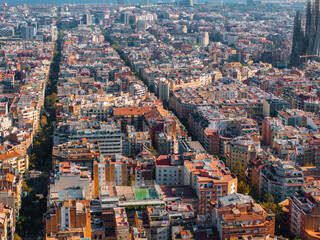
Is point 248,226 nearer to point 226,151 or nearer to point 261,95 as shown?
point 226,151

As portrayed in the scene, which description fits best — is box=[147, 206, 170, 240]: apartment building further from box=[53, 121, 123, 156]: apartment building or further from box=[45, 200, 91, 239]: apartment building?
Result: box=[53, 121, 123, 156]: apartment building

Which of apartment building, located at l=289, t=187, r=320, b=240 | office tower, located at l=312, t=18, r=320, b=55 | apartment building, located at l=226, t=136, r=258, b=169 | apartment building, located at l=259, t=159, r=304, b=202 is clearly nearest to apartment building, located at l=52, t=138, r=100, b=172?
apartment building, located at l=226, t=136, r=258, b=169

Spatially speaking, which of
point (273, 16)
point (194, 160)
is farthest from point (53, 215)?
point (273, 16)

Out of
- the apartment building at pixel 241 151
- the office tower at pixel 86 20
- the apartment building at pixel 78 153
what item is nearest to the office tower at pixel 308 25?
the apartment building at pixel 241 151

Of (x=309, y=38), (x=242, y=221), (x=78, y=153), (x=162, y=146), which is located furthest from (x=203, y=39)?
(x=242, y=221)

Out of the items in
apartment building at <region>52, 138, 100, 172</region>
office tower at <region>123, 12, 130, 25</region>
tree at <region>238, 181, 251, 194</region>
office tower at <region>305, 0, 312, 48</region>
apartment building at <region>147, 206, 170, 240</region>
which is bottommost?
tree at <region>238, 181, 251, 194</region>

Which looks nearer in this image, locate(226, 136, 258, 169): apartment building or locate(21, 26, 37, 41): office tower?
locate(226, 136, 258, 169): apartment building

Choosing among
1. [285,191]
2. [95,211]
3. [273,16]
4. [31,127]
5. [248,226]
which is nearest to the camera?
[248,226]

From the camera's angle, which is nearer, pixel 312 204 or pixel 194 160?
pixel 312 204
